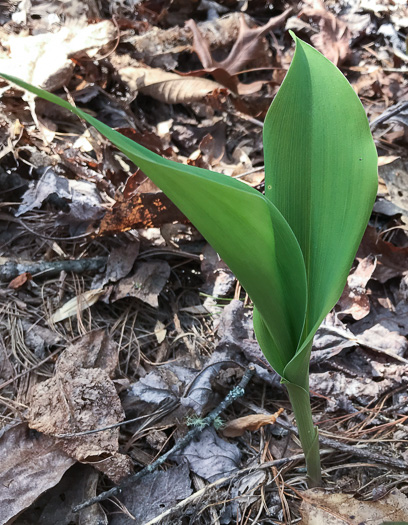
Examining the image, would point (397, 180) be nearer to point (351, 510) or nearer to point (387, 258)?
point (387, 258)

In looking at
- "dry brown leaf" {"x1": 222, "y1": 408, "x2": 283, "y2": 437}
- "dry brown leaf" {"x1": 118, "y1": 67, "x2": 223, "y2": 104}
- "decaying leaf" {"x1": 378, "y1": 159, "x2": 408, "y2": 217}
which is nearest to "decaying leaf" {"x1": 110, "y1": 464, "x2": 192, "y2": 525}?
"dry brown leaf" {"x1": 222, "y1": 408, "x2": 283, "y2": 437}

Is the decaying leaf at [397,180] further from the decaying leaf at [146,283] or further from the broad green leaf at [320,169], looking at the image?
the broad green leaf at [320,169]

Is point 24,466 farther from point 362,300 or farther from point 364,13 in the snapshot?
point 364,13

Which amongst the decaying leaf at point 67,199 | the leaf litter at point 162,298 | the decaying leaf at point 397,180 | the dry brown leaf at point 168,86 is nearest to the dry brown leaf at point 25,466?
the leaf litter at point 162,298

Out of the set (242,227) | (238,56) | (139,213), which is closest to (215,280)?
(139,213)

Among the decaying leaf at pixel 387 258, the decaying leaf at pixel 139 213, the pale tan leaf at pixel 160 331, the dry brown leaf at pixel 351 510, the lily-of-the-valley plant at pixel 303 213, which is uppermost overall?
the lily-of-the-valley plant at pixel 303 213

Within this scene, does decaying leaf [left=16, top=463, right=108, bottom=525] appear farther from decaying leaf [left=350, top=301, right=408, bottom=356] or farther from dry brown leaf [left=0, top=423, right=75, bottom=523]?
decaying leaf [left=350, top=301, right=408, bottom=356]
